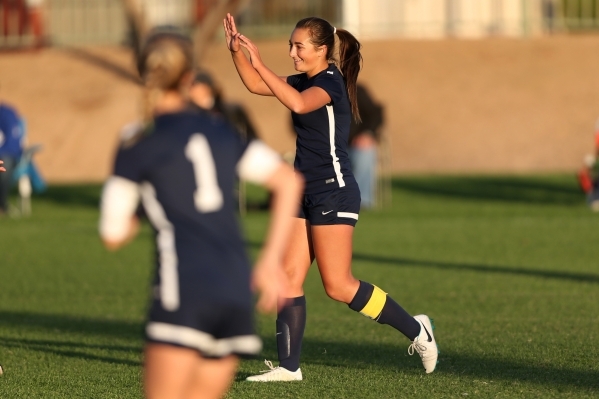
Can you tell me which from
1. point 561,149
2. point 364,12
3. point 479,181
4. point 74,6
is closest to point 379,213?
point 479,181

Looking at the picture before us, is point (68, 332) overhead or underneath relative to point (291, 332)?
underneath

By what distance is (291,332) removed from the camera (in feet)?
22.0

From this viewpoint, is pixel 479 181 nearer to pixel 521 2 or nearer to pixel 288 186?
pixel 521 2

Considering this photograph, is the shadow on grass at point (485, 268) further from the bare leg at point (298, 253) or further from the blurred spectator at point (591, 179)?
the blurred spectator at point (591, 179)

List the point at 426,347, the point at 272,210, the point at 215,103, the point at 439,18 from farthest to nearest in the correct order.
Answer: the point at 439,18
the point at 215,103
the point at 426,347
the point at 272,210

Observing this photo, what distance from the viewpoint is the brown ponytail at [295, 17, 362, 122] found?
6.36m

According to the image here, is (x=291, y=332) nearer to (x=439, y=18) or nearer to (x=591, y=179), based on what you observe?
(x=591, y=179)

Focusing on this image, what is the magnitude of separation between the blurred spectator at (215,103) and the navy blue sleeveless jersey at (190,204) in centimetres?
573

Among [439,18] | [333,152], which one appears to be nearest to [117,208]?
[333,152]

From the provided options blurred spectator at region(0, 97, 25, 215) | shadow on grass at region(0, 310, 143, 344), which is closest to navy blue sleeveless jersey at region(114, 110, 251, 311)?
shadow on grass at region(0, 310, 143, 344)

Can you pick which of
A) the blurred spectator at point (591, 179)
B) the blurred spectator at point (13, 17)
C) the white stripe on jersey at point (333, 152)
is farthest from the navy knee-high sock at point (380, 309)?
the blurred spectator at point (13, 17)

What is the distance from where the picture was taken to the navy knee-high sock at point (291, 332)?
6.70 metres

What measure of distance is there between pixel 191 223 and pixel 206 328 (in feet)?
1.12

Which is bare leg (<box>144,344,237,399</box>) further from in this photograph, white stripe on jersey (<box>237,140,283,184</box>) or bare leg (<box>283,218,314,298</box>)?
bare leg (<box>283,218,314,298</box>)
